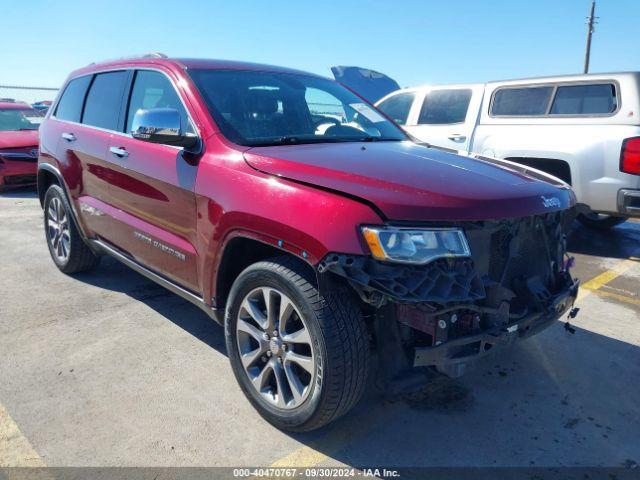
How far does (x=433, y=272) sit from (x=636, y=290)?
146 inches

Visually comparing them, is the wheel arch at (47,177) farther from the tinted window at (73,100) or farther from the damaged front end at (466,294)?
the damaged front end at (466,294)

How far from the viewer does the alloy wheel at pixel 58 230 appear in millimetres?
→ 4703

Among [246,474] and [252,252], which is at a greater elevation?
[252,252]

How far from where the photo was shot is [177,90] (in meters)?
3.18

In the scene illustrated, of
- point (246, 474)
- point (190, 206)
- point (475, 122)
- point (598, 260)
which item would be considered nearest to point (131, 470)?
point (246, 474)

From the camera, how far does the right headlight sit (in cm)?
211

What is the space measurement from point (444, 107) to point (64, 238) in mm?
5363

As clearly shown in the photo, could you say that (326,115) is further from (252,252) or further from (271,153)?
(252,252)

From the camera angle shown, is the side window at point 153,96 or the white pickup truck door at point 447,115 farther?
the white pickup truck door at point 447,115

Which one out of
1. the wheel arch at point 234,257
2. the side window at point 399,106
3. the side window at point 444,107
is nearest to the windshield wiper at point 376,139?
the wheel arch at point 234,257

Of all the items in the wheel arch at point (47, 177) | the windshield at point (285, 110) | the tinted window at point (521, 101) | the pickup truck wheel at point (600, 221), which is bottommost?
the pickup truck wheel at point (600, 221)

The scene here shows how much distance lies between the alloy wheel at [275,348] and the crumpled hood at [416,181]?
60 cm

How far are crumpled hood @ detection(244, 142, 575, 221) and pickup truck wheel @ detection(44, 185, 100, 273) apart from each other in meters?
2.62

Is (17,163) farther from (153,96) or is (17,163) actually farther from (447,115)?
(447,115)
